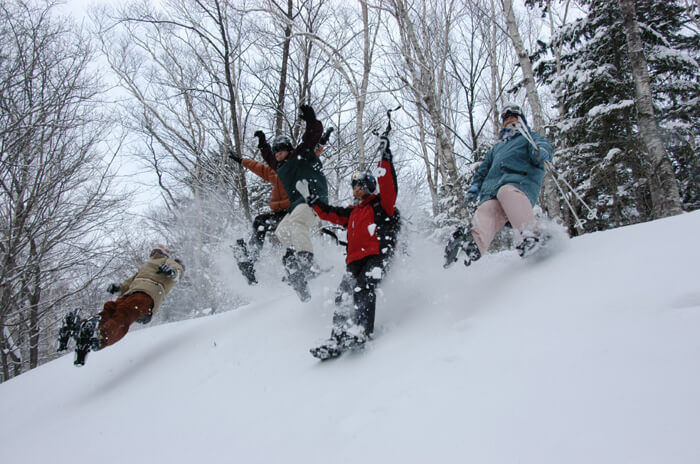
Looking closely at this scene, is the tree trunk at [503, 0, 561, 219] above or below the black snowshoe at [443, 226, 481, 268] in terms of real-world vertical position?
above

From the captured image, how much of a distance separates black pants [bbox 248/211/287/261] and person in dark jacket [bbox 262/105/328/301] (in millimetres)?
328

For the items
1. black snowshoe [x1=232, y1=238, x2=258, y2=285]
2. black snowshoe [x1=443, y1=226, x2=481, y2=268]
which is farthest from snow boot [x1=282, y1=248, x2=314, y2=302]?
black snowshoe [x1=443, y1=226, x2=481, y2=268]

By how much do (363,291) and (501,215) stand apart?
1.33 metres

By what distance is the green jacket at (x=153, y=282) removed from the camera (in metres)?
3.86

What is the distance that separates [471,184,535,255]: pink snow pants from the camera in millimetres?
2836

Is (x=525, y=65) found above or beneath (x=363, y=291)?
above

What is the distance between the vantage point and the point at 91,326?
3.26m

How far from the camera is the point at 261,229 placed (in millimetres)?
4242

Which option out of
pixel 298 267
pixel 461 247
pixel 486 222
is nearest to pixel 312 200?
pixel 298 267

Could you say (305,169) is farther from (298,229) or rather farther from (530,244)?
(530,244)

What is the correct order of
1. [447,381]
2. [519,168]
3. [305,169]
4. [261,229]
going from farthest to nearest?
[261,229] → [305,169] → [519,168] → [447,381]

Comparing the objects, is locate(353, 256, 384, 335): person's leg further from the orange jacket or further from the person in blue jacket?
the orange jacket

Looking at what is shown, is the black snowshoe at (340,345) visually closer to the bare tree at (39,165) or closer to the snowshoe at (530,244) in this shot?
the snowshoe at (530,244)

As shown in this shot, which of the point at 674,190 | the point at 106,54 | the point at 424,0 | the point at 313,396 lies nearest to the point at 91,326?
the point at 313,396
